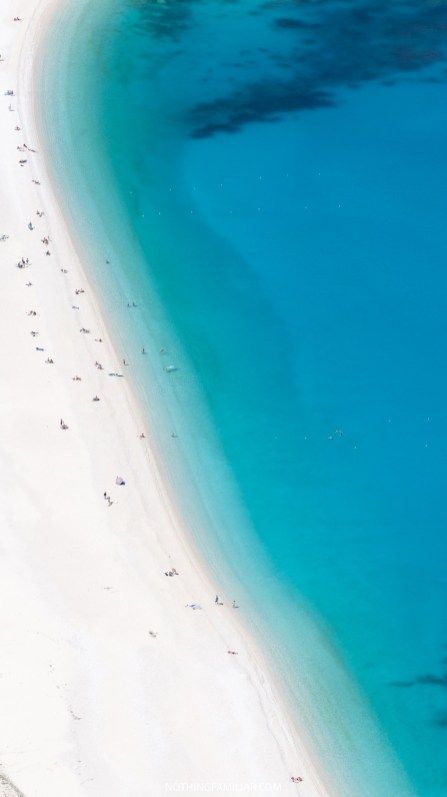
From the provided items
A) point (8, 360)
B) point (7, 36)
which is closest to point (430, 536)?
point (8, 360)

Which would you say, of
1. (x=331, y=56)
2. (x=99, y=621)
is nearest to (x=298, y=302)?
(x=99, y=621)

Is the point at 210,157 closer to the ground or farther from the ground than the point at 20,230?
farther from the ground

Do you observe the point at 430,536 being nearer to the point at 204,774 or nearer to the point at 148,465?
the point at 148,465

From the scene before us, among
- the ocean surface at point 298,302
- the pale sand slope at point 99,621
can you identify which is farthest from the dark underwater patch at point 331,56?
the pale sand slope at point 99,621

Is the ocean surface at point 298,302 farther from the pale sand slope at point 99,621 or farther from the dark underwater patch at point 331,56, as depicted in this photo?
the pale sand slope at point 99,621

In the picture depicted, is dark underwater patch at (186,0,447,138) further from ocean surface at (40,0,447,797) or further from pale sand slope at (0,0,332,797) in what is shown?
pale sand slope at (0,0,332,797)

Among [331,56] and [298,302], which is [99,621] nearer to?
[298,302]
